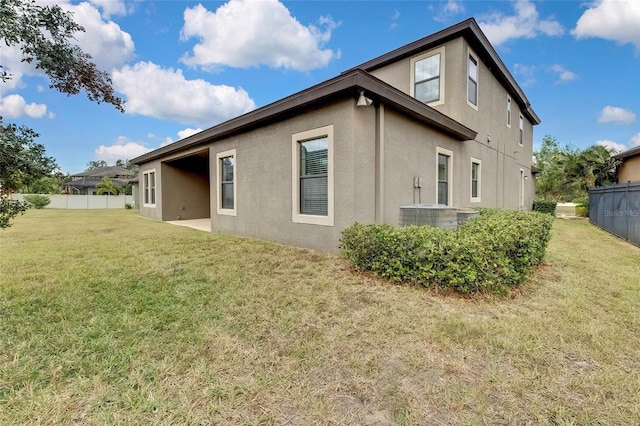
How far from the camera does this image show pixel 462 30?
8.54 m

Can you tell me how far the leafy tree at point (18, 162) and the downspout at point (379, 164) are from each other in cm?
510

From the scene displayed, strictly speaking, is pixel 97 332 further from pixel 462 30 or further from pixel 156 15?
pixel 462 30

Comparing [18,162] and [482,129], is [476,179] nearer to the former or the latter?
[482,129]

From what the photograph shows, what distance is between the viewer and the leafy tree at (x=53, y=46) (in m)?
2.58

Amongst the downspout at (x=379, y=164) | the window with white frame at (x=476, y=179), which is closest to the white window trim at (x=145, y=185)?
the downspout at (x=379, y=164)

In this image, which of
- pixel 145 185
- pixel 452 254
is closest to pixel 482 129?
pixel 452 254

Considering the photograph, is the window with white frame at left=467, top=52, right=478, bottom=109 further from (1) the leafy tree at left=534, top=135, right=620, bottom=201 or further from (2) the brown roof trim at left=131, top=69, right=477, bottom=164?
(1) the leafy tree at left=534, top=135, right=620, bottom=201

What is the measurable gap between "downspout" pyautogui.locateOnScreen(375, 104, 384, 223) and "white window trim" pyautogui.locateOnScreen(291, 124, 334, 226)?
0.97 m

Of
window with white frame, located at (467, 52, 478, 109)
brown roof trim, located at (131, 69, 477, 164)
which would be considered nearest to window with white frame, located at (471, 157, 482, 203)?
brown roof trim, located at (131, 69, 477, 164)

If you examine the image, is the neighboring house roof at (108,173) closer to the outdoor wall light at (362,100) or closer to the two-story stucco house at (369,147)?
the two-story stucco house at (369,147)

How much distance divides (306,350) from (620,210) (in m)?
12.1

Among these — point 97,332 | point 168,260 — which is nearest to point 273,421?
point 97,332

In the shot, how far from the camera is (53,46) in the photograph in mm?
2854

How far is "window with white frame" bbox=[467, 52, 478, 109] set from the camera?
955 cm
